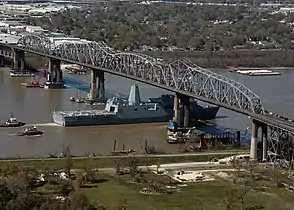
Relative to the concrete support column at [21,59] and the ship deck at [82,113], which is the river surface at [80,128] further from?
the concrete support column at [21,59]

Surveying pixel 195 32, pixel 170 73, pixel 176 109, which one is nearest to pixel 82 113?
pixel 176 109

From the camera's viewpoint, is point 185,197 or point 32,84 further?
point 32,84

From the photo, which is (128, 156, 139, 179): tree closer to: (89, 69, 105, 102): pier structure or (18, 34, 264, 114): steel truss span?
(18, 34, 264, 114): steel truss span

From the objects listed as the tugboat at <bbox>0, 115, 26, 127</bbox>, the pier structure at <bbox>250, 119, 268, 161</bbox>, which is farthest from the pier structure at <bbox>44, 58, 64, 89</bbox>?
the pier structure at <bbox>250, 119, 268, 161</bbox>

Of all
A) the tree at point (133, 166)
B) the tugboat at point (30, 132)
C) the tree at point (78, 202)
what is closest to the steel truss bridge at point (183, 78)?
the tree at point (133, 166)

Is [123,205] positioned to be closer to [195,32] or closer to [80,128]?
[80,128]

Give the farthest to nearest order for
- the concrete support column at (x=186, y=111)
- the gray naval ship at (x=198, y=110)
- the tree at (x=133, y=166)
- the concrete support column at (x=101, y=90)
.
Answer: the concrete support column at (x=101, y=90), the gray naval ship at (x=198, y=110), the concrete support column at (x=186, y=111), the tree at (x=133, y=166)
